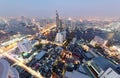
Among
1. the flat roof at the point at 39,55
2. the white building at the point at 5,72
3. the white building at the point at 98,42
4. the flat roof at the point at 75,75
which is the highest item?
the white building at the point at 5,72

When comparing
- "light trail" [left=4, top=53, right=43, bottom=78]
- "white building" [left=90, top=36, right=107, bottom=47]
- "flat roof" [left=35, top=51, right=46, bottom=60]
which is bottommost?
"white building" [left=90, top=36, right=107, bottom=47]

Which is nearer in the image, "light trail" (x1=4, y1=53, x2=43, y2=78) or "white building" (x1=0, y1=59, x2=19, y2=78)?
"white building" (x1=0, y1=59, x2=19, y2=78)

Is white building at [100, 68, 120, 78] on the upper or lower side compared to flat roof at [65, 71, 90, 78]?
upper

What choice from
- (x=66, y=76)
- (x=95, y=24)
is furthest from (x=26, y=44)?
(x=95, y=24)

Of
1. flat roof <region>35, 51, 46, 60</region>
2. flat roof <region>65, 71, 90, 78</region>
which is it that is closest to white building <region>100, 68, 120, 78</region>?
flat roof <region>65, 71, 90, 78</region>

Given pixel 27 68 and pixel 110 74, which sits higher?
pixel 110 74

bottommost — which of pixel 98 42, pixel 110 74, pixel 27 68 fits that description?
pixel 98 42

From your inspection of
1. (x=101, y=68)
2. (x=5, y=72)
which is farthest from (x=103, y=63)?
(x=5, y=72)

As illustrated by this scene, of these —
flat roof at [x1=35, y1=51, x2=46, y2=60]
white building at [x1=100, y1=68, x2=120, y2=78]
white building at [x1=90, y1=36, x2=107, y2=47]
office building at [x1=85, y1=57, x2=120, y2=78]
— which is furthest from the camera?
white building at [x1=90, y1=36, x2=107, y2=47]

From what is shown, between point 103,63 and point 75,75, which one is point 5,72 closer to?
point 75,75

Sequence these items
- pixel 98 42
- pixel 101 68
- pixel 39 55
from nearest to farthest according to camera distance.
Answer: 1. pixel 101 68
2. pixel 39 55
3. pixel 98 42

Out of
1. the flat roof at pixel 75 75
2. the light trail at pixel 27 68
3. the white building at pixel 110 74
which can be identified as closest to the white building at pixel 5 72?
the light trail at pixel 27 68

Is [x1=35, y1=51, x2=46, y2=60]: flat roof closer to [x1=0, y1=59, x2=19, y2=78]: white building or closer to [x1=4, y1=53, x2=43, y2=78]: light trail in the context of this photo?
[x1=4, y1=53, x2=43, y2=78]: light trail

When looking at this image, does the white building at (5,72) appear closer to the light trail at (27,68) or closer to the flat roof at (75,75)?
the light trail at (27,68)
